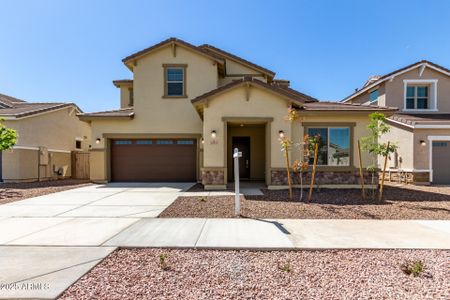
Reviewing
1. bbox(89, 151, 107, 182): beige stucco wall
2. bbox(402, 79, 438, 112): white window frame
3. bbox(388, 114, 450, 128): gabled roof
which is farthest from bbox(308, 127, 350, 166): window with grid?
bbox(89, 151, 107, 182): beige stucco wall

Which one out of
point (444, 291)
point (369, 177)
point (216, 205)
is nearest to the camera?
point (444, 291)

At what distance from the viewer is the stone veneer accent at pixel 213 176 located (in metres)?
11.3

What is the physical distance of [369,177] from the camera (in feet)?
37.1

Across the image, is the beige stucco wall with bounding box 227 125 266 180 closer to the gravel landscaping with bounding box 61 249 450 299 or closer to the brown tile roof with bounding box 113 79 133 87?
the brown tile roof with bounding box 113 79 133 87

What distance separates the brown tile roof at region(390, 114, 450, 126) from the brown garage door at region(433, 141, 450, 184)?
3.99ft

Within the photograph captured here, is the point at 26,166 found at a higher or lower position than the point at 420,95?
lower

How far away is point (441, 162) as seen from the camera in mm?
13914

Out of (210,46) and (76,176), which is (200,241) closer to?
(210,46)

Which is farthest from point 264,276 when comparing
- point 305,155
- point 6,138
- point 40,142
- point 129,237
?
point 40,142

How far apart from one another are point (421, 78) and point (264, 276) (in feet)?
59.5

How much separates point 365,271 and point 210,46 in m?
15.6

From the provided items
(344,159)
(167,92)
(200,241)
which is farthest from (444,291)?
(167,92)

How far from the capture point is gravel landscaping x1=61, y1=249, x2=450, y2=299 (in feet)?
10.5

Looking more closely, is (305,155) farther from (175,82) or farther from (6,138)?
(6,138)
